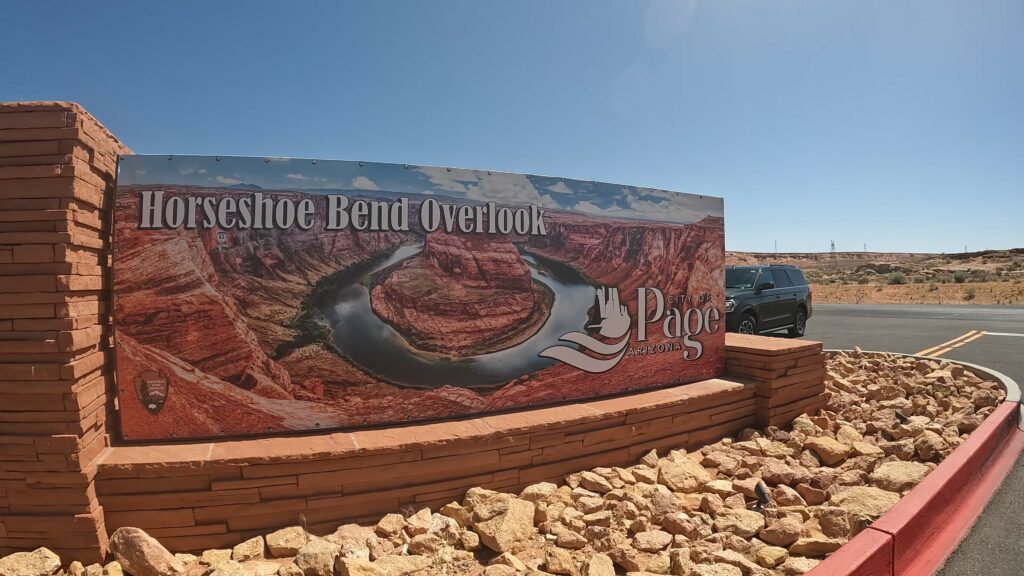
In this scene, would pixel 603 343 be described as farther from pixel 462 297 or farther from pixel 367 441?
pixel 367 441

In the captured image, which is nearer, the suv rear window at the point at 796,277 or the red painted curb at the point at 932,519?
the red painted curb at the point at 932,519

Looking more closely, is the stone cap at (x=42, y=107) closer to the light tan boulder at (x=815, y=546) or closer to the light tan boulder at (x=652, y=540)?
the light tan boulder at (x=652, y=540)

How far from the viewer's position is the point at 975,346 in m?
10.9

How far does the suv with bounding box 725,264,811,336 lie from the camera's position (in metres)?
9.88

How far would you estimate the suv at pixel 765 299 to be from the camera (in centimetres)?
988

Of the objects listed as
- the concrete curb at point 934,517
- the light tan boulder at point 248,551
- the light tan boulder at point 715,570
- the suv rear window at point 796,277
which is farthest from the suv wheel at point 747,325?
the light tan boulder at point 248,551

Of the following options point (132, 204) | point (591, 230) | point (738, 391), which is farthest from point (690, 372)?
point (132, 204)

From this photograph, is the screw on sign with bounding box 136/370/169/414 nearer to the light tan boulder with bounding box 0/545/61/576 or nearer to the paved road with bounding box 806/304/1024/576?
the light tan boulder with bounding box 0/545/61/576

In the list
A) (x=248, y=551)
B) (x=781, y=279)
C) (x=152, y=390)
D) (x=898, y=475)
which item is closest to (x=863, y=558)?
(x=898, y=475)

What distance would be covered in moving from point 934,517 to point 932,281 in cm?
5418

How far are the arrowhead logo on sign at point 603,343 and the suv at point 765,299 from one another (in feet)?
16.7

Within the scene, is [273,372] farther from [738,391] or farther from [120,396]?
[738,391]

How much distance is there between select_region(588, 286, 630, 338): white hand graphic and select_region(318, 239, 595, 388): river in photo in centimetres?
19

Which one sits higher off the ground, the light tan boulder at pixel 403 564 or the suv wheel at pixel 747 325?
the suv wheel at pixel 747 325
